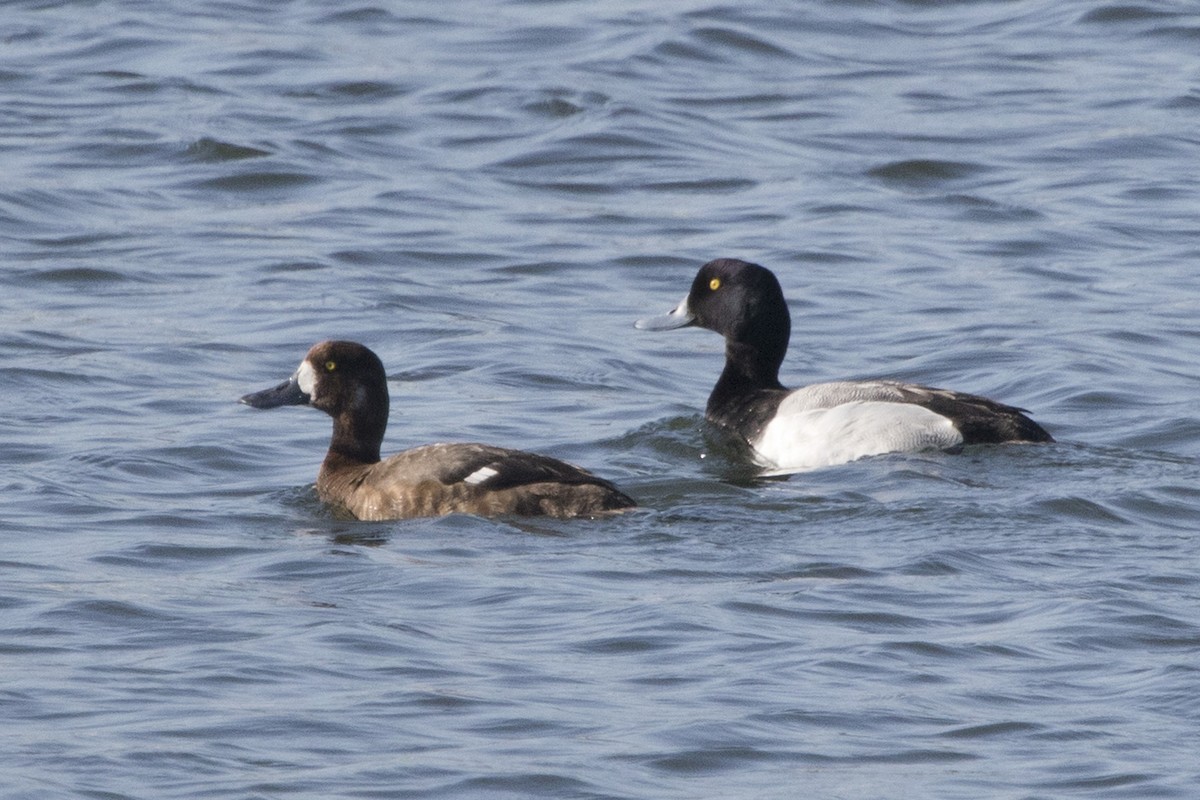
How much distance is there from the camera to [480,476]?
8602 mm

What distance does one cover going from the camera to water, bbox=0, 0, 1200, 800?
20.8 feet

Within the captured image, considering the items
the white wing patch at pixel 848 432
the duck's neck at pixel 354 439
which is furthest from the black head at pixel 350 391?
the white wing patch at pixel 848 432

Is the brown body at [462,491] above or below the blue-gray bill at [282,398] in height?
below

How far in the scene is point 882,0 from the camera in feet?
70.6

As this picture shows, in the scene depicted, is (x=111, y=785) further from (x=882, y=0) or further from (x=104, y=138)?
(x=882, y=0)

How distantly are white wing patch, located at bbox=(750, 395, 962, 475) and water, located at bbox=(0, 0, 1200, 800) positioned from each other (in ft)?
0.65

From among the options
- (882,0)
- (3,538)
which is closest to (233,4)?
(882,0)

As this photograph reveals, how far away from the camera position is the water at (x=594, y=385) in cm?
634

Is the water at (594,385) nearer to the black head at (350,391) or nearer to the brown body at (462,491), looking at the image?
the brown body at (462,491)

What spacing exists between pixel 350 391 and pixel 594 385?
2.49m

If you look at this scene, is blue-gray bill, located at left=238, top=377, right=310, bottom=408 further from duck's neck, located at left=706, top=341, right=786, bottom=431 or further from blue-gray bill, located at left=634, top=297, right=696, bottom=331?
blue-gray bill, located at left=634, top=297, right=696, bottom=331

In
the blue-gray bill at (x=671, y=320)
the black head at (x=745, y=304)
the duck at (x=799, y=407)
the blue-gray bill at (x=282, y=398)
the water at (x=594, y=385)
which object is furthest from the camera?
the blue-gray bill at (x=671, y=320)

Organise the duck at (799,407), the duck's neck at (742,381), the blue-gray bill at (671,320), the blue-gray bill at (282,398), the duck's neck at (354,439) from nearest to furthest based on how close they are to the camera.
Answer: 1. the duck's neck at (354,439)
2. the blue-gray bill at (282,398)
3. the duck at (799,407)
4. the duck's neck at (742,381)
5. the blue-gray bill at (671,320)

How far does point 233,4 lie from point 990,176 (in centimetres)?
785
